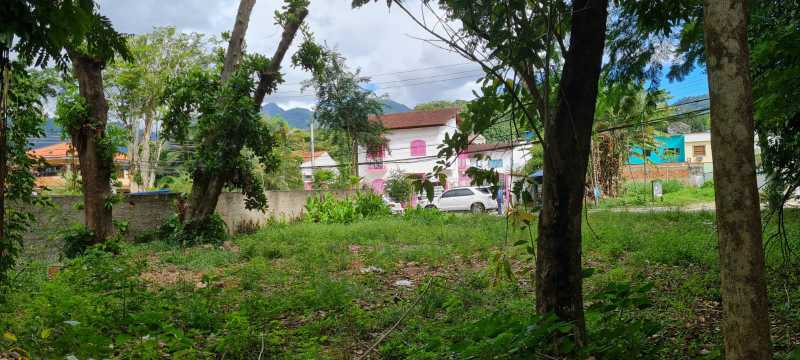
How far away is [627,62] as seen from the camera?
19.8ft

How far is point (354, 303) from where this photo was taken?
5.30m

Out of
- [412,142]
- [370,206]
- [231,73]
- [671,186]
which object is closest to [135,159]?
[412,142]

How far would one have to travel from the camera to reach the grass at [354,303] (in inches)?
121

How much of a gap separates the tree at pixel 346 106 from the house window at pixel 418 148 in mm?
5289

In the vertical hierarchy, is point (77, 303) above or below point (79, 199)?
below

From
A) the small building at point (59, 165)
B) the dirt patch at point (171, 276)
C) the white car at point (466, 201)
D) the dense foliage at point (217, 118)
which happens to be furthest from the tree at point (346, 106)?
the dirt patch at point (171, 276)

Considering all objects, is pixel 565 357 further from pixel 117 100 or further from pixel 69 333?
pixel 117 100

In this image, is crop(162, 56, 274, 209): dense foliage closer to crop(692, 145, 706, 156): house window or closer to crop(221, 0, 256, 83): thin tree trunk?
crop(221, 0, 256, 83): thin tree trunk

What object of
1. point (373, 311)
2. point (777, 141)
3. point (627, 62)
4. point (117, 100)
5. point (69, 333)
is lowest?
point (373, 311)

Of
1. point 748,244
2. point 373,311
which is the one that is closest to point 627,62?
point 373,311

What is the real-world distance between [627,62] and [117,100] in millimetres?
23927

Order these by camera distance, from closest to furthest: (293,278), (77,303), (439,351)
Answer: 1. (439,351)
2. (77,303)
3. (293,278)

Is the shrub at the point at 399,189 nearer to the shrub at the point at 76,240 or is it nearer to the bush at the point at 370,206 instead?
the bush at the point at 370,206

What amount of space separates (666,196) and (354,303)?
906 inches
